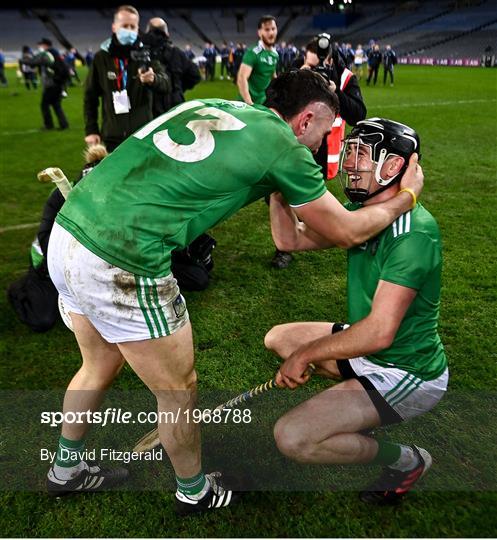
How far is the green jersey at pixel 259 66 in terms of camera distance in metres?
6.34

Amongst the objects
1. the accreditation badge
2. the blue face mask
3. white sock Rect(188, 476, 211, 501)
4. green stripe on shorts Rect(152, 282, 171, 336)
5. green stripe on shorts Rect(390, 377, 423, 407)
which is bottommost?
white sock Rect(188, 476, 211, 501)

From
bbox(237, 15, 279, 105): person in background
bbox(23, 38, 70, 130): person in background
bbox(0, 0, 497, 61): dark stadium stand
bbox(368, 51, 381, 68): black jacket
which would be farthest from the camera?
bbox(0, 0, 497, 61): dark stadium stand

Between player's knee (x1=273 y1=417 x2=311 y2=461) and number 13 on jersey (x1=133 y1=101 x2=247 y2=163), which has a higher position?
number 13 on jersey (x1=133 y1=101 x2=247 y2=163)

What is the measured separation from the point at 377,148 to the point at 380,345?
0.84m

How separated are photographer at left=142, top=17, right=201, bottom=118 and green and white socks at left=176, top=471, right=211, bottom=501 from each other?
4769 mm

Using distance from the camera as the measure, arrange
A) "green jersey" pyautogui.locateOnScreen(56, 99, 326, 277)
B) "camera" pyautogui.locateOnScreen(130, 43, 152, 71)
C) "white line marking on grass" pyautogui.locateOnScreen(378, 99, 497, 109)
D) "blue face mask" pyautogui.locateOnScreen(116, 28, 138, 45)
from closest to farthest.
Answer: "green jersey" pyautogui.locateOnScreen(56, 99, 326, 277) < "blue face mask" pyautogui.locateOnScreen(116, 28, 138, 45) < "camera" pyautogui.locateOnScreen(130, 43, 152, 71) < "white line marking on grass" pyautogui.locateOnScreen(378, 99, 497, 109)

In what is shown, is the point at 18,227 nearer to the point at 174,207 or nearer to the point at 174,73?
the point at 174,73

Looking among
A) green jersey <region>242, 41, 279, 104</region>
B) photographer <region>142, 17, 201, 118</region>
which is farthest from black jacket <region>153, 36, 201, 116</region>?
green jersey <region>242, 41, 279, 104</region>

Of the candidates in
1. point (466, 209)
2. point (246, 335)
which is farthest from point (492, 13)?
point (246, 335)

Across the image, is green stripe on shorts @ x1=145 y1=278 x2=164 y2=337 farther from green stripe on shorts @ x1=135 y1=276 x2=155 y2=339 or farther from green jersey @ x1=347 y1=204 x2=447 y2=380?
green jersey @ x1=347 y1=204 x2=447 y2=380

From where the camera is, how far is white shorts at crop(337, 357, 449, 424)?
7.34ft

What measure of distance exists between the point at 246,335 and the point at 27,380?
1.52 meters

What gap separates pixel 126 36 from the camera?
5039 mm

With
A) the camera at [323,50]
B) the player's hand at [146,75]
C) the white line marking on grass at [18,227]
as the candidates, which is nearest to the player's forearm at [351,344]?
the camera at [323,50]
